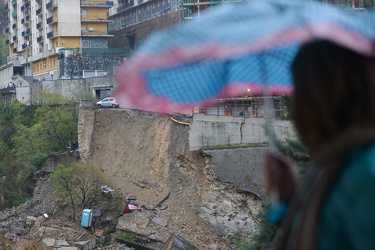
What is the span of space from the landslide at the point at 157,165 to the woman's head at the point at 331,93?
26.0m

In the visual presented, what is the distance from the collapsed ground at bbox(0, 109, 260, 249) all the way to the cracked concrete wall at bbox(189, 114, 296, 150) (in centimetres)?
57

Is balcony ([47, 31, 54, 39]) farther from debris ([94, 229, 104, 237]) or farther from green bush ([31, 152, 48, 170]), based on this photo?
debris ([94, 229, 104, 237])

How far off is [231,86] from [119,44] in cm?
5683

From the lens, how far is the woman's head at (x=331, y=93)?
178cm

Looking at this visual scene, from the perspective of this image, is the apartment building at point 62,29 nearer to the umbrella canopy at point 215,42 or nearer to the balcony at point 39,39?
the balcony at point 39,39

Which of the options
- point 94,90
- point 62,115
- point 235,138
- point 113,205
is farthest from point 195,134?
point 94,90

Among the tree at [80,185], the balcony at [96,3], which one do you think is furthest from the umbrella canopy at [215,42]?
the balcony at [96,3]

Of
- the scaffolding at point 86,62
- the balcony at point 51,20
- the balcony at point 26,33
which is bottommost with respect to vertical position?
the scaffolding at point 86,62

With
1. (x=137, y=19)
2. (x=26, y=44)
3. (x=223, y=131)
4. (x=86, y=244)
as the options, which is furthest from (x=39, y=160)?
(x=26, y=44)

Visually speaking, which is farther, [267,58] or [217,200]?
[217,200]

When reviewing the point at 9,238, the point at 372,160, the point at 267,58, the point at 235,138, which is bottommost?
the point at 9,238

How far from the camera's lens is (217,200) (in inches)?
1129

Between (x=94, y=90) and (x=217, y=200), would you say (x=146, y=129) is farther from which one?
(x=94, y=90)

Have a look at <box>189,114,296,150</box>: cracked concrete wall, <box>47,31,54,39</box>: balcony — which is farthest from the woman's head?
<box>47,31,54,39</box>: balcony
